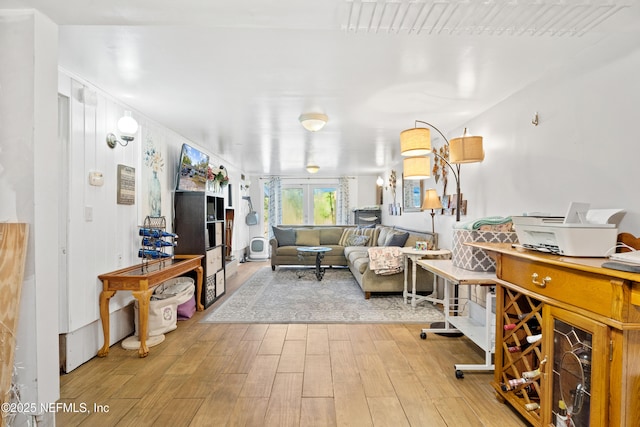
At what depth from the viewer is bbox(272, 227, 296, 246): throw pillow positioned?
716 centimetres

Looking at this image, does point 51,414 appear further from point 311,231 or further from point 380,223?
point 380,223

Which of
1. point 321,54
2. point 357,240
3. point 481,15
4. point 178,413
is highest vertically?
point 321,54

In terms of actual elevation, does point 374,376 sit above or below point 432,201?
below

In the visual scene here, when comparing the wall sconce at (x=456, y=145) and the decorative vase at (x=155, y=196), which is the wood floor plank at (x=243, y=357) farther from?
the wall sconce at (x=456, y=145)

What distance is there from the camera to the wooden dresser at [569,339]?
1220mm

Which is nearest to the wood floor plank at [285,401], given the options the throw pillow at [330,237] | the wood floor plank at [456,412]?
the wood floor plank at [456,412]

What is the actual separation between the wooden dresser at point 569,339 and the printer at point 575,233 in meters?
0.05

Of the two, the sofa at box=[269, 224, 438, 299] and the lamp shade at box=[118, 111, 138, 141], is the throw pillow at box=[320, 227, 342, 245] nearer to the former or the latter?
the sofa at box=[269, 224, 438, 299]

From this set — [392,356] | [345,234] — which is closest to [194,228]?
[392,356]

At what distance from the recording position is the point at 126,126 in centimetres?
290

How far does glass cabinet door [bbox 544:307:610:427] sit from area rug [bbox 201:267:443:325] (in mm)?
2009

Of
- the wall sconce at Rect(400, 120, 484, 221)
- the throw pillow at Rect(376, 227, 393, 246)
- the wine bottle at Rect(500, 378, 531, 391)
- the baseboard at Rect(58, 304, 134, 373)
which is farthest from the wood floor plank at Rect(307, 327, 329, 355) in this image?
the throw pillow at Rect(376, 227, 393, 246)

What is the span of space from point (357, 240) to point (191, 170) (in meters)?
3.66

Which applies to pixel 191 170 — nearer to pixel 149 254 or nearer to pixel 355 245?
pixel 149 254
